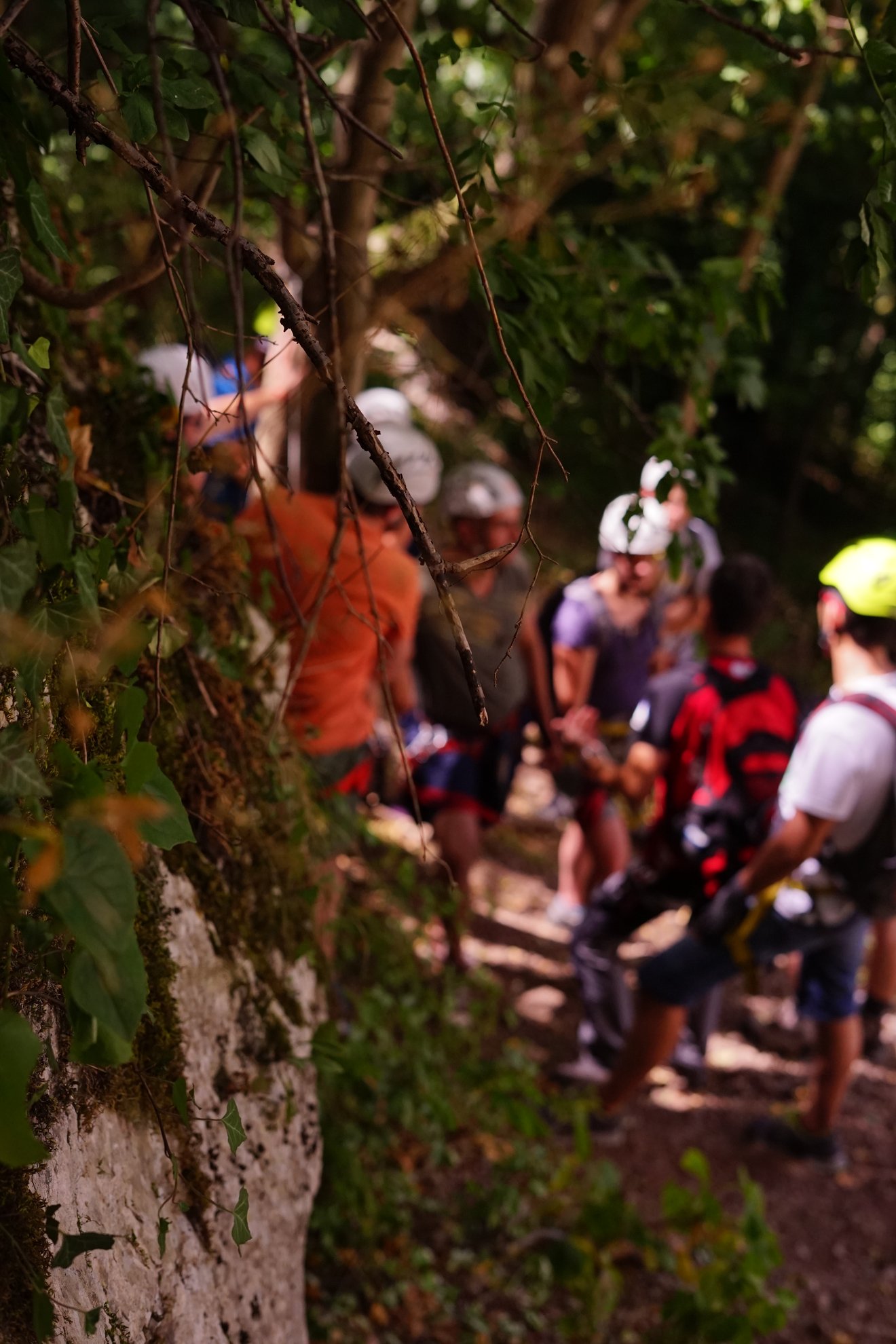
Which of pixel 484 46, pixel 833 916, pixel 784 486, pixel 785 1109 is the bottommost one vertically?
pixel 785 1109

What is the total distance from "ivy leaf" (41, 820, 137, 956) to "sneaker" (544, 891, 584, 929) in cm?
420

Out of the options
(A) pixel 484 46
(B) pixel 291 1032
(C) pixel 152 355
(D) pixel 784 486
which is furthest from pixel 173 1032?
(D) pixel 784 486

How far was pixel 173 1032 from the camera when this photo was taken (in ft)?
4.87

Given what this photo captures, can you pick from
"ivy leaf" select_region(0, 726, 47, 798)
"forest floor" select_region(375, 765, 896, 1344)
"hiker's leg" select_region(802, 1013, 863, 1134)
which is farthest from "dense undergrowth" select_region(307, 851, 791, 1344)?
"ivy leaf" select_region(0, 726, 47, 798)

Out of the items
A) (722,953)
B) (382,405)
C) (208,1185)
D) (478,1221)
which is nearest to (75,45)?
(208,1185)

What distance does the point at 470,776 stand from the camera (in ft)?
13.4

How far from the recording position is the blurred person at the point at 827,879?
2766mm

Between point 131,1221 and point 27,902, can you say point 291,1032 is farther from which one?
point 27,902

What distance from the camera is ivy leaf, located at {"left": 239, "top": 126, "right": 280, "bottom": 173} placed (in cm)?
142

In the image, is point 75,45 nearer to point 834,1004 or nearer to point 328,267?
point 328,267

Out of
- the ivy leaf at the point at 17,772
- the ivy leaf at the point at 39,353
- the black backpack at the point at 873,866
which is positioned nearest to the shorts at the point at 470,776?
the black backpack at the point at 873,866

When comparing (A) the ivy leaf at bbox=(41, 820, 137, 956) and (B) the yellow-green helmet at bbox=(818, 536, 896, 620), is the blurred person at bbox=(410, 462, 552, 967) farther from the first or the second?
(A) the ivy leaf at bbox=(41, 820, 137, 956)

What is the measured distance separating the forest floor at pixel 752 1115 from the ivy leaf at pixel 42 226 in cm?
342

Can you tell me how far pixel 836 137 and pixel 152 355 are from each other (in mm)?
4425
